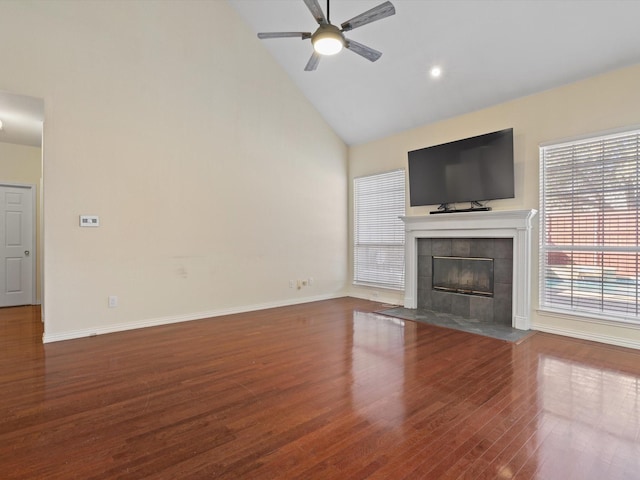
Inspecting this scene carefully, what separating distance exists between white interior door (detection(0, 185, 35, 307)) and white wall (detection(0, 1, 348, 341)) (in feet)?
10.1

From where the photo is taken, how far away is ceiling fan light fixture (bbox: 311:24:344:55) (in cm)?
299

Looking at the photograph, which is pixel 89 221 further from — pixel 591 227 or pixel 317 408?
pixel 591 227

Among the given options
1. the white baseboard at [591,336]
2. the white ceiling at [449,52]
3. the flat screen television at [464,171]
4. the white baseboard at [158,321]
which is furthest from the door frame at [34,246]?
the white baseboard at [591,336]

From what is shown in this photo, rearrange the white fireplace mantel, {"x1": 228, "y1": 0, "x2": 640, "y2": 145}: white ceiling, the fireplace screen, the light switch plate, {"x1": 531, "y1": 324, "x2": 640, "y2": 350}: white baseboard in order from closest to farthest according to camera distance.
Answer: {"x1": 228, "y1": 0, "x2": 640, "y2": 145}: white ceiling, {"x1": 531, "y1": 324, "x2": 640, "y2": 350}: white baseboard, the light switch plate, the white fireplace mantel, the fireplace screen

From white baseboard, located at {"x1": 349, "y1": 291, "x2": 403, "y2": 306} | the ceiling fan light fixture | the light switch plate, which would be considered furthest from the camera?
white baseboard, located at {"x1": 349, "y1": 291, "x2": 403, "y2": 306}

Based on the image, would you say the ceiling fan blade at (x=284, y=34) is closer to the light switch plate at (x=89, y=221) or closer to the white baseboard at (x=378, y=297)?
the light switch plate at (x=89, y=221)

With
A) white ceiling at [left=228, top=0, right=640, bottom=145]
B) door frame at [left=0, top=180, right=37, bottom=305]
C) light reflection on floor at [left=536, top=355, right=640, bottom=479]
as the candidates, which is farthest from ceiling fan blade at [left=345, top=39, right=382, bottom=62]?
door frame at [left=0, top=180, right=37, bottom=305]

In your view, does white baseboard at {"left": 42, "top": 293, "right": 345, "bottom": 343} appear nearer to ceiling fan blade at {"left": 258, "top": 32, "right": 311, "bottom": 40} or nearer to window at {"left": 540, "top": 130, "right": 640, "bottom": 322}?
ceiling fan blade at {"left": 258, "top": 32, "right": 311, "bottom": 40}

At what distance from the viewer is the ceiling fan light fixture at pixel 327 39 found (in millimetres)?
2986

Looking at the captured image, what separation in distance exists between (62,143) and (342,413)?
163 inches

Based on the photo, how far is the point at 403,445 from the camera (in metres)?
1.87

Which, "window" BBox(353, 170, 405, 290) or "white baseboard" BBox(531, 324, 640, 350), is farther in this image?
"window" BBox(353, 170, 405, 290)

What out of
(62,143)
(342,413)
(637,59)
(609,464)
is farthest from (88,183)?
(637,59)

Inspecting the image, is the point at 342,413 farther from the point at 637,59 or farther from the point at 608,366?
the point at 637,59
